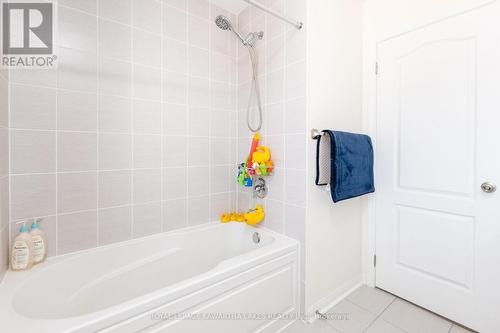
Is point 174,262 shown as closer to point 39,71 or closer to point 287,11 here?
point 39,71

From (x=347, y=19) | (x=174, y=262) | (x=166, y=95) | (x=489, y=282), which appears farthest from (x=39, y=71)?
(x=489, y=282)

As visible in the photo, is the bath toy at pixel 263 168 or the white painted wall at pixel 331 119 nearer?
the white painted wall at pixel 331 119

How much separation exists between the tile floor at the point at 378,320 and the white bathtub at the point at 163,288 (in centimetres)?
22

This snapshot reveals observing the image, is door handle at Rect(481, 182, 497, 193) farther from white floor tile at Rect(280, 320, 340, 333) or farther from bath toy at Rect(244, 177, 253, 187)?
bath toy at Rect(244, 177, 253, 187)

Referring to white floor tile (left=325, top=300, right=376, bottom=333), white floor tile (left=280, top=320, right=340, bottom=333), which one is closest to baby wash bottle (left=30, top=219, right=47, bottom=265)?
white floor tile (left=280, top=320, right=340, bottom=333)

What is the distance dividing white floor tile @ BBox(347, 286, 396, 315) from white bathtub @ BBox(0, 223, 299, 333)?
0.54 metres

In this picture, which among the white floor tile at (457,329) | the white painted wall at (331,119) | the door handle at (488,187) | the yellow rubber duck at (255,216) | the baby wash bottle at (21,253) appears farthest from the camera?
the yellow rubber duck at (255,216)

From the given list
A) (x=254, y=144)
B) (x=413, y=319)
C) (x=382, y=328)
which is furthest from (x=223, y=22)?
(x=413, y=319)

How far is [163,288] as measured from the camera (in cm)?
95

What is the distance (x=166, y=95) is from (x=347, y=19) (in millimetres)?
1513

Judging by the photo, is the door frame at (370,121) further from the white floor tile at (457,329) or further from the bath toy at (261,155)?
the bath toy at (261,155)

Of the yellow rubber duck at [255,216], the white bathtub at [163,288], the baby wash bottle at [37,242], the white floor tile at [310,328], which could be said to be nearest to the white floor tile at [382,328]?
the white floor tile at [310,328]

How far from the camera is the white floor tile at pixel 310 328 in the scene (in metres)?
1.37

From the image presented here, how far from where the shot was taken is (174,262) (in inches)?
63.1
